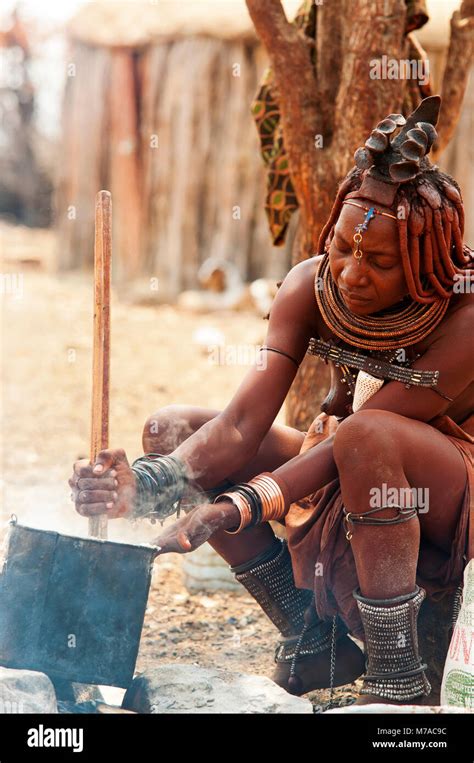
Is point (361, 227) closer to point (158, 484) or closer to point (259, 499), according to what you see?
point (259, 499)

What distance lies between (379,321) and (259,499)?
59 centimetres

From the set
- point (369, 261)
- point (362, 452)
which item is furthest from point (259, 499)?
point (369, 261)

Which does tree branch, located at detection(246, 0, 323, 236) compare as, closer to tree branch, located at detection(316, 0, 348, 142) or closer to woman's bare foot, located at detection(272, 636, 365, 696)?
tree branch, located at detection(316, 0, 348, 142)

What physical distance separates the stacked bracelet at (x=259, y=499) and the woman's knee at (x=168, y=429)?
35 centimetres

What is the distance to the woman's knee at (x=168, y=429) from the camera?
3.23m

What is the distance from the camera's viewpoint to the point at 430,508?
2875 mm

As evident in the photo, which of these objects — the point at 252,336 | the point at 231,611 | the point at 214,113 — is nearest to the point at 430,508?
the point at 231,611

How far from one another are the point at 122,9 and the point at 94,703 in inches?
376

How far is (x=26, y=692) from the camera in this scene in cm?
261

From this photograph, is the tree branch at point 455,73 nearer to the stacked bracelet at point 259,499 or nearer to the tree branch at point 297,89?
the tree branch at point 297,89

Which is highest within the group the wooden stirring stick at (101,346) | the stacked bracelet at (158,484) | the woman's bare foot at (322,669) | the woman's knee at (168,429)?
the wooden stirring stick at (101,346)

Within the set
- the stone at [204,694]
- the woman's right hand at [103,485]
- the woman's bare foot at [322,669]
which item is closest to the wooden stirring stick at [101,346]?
the woman's right hand at [103,485]

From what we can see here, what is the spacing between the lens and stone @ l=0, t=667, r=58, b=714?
8.43 ft

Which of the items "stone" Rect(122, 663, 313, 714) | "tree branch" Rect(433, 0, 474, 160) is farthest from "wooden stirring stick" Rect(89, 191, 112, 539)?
"tree branch" Rect(433, 0, 474, 160)
